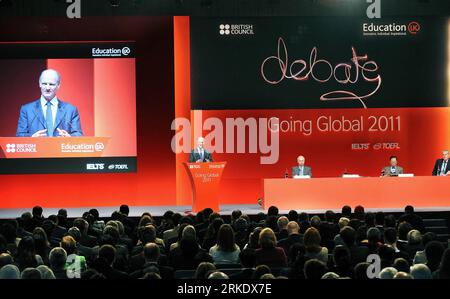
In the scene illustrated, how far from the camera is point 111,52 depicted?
47.8ft

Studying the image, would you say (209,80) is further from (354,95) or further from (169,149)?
(354,95)

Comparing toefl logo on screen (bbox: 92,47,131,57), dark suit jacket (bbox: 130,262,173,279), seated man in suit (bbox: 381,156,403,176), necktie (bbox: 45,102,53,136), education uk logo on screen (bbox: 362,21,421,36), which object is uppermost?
education uk logo on screen (bbox: 362,21,421,36)

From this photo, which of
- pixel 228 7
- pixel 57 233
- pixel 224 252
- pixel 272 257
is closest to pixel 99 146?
pixel 228 7

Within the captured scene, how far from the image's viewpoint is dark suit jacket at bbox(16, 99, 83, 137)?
14344mm

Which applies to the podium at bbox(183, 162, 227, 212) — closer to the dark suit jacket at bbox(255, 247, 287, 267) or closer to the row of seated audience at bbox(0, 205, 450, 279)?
the row of seated audience at bbox(0, 205, 450, 279)

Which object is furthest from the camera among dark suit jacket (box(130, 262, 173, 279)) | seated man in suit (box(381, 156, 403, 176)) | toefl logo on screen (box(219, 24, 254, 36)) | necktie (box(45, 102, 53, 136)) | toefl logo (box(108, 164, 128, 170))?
toefl logo on screen (box(219, 24, 254, 36))

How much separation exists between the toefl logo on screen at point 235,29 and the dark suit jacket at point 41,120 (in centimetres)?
337

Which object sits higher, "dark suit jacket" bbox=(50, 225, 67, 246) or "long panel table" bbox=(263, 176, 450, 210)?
"long panel table" bbox=(263, 176, 450, 210)

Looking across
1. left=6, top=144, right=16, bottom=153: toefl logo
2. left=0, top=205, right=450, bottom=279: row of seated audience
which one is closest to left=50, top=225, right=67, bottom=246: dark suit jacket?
left=0, top=205, right=450, bottom=279: row of seated audience

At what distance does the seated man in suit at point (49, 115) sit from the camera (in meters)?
14.3

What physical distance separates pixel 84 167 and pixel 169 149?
1.74 meters

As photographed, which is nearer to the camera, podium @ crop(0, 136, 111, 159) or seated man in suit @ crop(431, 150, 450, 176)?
seated man in suit @ crop(431, 150, 450, 176)

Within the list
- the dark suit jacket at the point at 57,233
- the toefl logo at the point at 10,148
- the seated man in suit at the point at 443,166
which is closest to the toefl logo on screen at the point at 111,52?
the toefl logo at the point at 10,148
